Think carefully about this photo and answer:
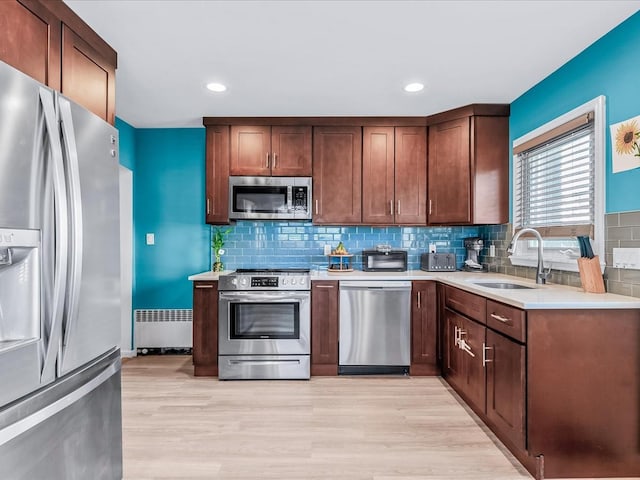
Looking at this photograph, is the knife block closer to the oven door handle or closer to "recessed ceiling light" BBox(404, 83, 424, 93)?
"recessed ceiling light" BBox(404, 83, 424, 93)

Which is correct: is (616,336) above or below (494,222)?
below

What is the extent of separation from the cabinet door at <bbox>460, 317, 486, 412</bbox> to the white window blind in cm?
90

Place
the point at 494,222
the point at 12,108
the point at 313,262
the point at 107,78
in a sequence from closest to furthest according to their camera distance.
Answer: the point at 12,108 < the point at 107,78 < the point at 494,222 < the point at 313,262

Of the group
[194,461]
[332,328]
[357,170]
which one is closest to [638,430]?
[332,328]

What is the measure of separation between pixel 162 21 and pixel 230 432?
2442 mm

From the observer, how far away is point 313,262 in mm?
3830

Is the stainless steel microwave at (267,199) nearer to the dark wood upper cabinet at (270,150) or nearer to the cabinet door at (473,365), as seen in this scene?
the dark wood upper cabinet at (270,150)

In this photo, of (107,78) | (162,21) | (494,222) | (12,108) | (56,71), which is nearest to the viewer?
(12,108)

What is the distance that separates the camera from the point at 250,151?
3.51m

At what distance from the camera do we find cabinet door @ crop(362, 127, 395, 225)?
354 cm

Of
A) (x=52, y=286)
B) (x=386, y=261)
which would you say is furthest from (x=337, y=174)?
(x=52, y=286)

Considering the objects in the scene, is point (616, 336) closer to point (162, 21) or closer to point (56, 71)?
point (162, 21)

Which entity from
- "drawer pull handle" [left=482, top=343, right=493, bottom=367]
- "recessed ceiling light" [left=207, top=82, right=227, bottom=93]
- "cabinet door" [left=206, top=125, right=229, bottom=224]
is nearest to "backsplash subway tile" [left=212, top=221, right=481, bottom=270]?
"cabinet door" [left=206, top=125, right=229, bottom=224]

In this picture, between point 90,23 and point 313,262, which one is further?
point 313,262
